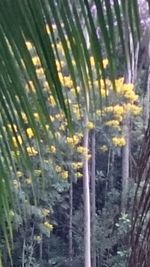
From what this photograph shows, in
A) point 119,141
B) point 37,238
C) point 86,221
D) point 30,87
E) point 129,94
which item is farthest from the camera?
point 86,221

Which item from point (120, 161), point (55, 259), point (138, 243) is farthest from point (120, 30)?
point (120, 161)

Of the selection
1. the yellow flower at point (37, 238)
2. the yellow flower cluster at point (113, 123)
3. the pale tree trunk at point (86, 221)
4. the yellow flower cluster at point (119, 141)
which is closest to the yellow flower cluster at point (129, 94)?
the yellow flower cluster at point (113, 123)

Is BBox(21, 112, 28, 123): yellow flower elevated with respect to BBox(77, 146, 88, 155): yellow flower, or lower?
lower

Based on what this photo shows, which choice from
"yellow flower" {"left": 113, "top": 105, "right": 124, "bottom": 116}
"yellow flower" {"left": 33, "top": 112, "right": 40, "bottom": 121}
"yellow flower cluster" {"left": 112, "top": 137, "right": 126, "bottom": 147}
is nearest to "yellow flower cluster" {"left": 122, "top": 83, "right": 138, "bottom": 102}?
"yellow flower" {"left": 113, "top": 105, "right": 124, "bottom": 116}

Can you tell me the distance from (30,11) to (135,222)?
135mm

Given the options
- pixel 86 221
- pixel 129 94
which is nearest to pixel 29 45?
pixel 129 94

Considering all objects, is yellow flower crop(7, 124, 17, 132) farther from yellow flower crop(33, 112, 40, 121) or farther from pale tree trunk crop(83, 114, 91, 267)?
pale tree trunk crop(83, 114, 91, 267)

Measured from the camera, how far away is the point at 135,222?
0.40 metres

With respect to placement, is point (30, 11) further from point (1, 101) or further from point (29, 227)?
point (29, 227)

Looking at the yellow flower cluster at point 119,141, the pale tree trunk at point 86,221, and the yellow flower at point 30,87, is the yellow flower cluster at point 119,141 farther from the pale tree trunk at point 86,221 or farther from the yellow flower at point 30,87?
the yellow flower at point 30,87

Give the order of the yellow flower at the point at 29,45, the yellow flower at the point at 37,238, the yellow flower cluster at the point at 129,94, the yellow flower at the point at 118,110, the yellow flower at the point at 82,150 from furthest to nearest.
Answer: the yellow flower at the point at 37,238, the yellow flower at the point at 82,150, the yellow flower at the point at 118,110, the yellow flower cluster at the point at 129,94, the yellow flower at the point at 29,45

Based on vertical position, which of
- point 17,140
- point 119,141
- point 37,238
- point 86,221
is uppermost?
point 119,141

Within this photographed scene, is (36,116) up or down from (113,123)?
down

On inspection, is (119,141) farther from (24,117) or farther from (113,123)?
(24,117)
